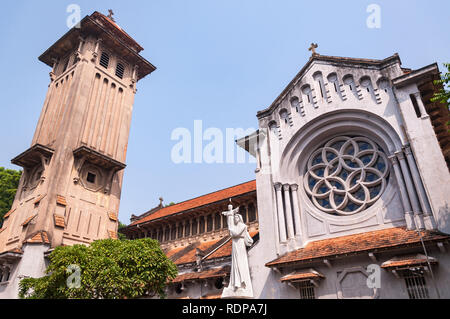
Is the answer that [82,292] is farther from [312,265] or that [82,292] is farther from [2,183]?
[2,183]

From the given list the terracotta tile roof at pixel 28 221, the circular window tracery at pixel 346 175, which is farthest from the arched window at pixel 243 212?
the terracotta tile roof at pixel 28 221

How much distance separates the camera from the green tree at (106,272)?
14.5 m

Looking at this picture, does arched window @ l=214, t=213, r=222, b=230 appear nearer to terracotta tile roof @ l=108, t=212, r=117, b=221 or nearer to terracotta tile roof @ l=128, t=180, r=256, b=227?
terracotta tile roof @ l=128, t=180, r=256, b=227

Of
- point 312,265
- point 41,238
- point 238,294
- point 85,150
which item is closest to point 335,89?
point 312,265

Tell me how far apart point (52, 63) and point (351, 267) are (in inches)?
1436

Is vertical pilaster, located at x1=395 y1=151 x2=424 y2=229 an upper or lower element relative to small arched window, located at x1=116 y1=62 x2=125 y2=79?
lower

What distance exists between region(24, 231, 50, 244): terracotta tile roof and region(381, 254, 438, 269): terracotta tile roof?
21.3 meters

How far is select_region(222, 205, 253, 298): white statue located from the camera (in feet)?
45.4

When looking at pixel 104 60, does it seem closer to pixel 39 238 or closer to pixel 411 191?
pixel 39 238

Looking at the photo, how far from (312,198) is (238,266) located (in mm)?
5697

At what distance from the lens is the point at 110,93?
31188mm

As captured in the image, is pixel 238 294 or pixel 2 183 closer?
pixel 238 294

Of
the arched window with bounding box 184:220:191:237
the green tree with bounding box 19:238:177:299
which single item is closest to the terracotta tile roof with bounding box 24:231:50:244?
the green tree with bounding box 19:238:177:299

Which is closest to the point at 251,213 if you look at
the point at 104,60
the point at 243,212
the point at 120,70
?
the point at 243,212
